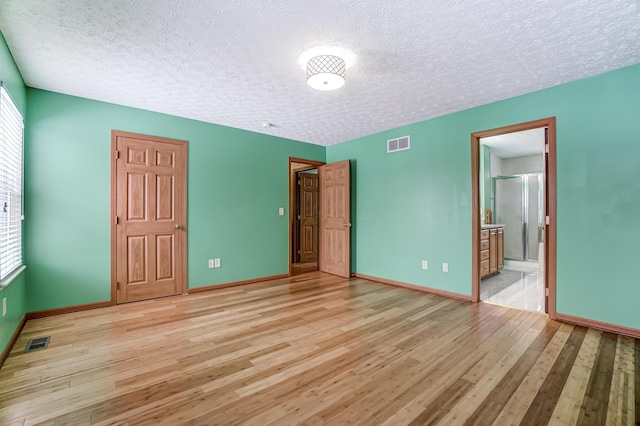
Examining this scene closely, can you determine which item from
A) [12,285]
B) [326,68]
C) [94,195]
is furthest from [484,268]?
[12,285]

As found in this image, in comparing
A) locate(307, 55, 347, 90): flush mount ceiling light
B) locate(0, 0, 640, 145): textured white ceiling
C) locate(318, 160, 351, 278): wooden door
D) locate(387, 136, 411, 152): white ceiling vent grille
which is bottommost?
locate(318, 160, 351, 278): wooden door

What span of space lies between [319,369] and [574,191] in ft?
9.84

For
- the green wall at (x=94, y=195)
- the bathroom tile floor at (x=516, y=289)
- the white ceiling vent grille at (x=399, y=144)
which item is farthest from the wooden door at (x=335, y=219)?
the bathroom tile floor at (x=516, y=289)

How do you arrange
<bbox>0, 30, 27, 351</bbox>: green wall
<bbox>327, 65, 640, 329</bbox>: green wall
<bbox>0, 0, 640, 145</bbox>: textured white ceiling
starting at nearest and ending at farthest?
<bbox>0, 0, 640, 145</bbox>: textured white ceiling, <bbox>0, 30, 27, 351</bbox>: green wall, <bbox>327, 65, 640, 329</bbox>: green wall

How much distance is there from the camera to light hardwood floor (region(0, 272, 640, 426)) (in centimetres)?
156

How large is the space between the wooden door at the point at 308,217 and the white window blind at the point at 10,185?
174 inches

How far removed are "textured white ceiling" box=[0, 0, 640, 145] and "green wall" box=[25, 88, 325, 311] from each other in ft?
0.95

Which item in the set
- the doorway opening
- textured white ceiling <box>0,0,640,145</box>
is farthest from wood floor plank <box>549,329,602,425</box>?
the doorway opening

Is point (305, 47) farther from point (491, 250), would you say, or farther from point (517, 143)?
point (517, 143)

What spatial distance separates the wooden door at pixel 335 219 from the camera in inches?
192

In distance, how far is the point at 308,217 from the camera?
645 centimetres

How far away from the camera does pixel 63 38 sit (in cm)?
211

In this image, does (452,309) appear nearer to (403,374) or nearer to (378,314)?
(378,314)

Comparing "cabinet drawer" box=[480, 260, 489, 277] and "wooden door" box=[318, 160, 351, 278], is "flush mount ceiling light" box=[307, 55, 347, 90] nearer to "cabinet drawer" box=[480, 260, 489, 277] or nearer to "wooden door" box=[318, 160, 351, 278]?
"wooden door" box=[318, 160, 351, 278]
